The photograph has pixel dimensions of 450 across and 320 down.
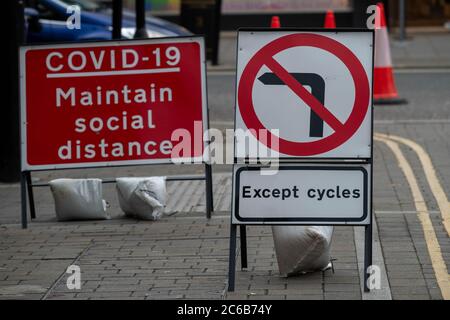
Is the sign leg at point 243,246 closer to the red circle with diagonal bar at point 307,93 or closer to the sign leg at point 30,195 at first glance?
the red circle with diagonal bar at point 307,93

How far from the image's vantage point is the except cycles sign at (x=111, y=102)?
845 cm

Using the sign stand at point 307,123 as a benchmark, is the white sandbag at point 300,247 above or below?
below

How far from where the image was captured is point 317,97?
638 centimetres

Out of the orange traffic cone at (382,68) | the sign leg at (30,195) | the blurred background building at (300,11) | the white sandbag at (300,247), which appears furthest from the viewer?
the blurred background building at (300,11)

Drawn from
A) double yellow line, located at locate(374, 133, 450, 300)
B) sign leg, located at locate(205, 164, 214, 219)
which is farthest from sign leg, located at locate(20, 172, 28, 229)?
double yellow line, located at locate(374, 133, 450, 300)

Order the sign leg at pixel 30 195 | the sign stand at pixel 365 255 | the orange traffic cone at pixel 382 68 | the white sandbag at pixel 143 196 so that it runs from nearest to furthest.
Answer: the sign stand at pixel 365 255
the white sandbag at pixel 143 196
the sign leg at pixel 30 195
the orange traffic cone at pixel 382 68

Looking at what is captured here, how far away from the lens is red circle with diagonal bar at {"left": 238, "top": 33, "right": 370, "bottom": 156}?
20.9 ft

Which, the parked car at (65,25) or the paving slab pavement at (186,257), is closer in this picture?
the paving slab pavement at (186,257)

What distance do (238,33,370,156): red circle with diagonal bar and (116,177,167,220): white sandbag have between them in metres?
2.28

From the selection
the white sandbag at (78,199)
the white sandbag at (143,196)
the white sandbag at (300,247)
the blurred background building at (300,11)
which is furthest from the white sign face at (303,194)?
the blurred background building at (300,11)

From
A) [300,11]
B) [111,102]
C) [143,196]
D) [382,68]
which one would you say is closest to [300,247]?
[143,196]

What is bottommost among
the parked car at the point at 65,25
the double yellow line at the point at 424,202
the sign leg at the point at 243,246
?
the double yellow line at the point at 424,202

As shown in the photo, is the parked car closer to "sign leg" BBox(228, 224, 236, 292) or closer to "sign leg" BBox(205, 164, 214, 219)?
"sign leg" BBox(205, 164, 214, 219)
